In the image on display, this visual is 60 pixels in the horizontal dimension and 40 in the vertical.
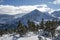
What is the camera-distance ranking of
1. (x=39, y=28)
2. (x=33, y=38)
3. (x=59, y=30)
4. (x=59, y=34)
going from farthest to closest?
(x=39, y=28) < (x=59, y=30) < (x=59, y=34) < (x=33, y=38)

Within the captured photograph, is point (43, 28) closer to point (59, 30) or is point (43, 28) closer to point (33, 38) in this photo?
point (59, 30)

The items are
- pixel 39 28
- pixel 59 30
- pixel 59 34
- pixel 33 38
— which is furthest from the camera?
pixel 39 28

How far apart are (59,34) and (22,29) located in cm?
3195

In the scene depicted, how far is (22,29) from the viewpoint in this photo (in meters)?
169

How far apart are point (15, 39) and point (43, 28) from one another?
40393mm

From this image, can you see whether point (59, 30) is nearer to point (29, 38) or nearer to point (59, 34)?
point (59, 34)

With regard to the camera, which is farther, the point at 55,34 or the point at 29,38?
the point at 55,34

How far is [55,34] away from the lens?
167125 millimetres

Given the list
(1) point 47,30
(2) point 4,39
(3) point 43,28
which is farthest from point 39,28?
(2) point 4,39

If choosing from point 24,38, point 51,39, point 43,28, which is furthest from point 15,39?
point 43,28

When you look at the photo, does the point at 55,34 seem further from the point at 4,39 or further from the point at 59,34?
the point at 4,39

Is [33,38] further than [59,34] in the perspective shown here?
No

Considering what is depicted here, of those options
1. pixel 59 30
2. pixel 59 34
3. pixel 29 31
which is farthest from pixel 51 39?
pixel 29 31

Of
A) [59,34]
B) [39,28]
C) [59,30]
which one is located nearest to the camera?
[59,34]
